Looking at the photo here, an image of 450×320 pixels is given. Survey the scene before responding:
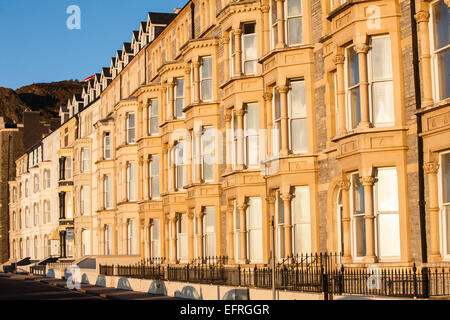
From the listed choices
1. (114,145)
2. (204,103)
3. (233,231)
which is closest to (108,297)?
(233,231)

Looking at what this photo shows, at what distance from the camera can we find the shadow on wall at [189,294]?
32.2 m

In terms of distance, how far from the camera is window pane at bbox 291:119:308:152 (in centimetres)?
2714

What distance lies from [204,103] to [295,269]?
12033mm

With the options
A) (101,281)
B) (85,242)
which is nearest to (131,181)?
(101,281)

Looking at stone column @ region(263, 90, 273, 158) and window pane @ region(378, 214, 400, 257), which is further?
stone column @ region(263, 90, 273, 158)

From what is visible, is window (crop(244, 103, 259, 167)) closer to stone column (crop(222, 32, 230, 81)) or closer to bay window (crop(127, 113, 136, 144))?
stone column (crop(222, 32, 230, 81))

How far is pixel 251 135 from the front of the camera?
31.3 meters

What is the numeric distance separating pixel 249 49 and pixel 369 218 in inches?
490

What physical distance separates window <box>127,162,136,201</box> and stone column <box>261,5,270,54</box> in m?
23.9

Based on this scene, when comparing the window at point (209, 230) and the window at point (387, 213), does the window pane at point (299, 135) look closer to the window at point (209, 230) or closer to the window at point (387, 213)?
the window at point (387, 213)

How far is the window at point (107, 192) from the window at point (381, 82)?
127 feet

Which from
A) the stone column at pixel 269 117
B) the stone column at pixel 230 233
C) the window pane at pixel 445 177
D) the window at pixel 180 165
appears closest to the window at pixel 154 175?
the window at pixel 180 165

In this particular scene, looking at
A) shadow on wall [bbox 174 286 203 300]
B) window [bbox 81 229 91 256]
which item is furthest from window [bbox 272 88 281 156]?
window [bbox 81 229 91 256]
